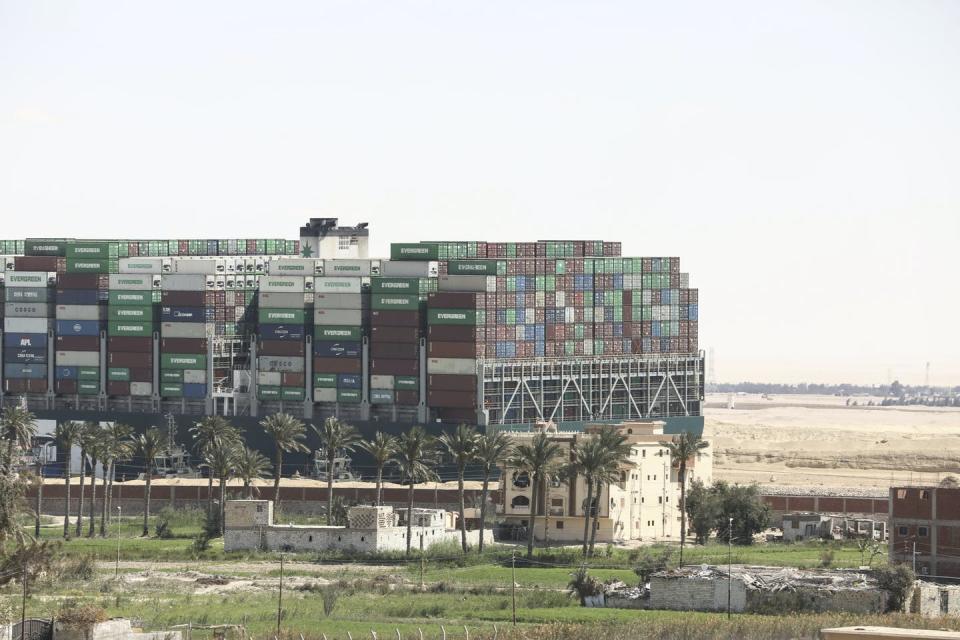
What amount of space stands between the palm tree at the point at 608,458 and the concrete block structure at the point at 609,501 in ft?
6.53

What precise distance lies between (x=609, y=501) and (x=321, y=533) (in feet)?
71.9

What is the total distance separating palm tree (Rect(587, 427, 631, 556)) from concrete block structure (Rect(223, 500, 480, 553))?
35.3 feet

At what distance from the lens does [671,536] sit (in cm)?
16325

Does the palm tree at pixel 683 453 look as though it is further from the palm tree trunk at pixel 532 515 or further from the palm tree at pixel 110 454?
the palm tree at pixel 110 454

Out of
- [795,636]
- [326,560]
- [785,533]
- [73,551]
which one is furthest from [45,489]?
[795,636]

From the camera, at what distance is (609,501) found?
15375 cm

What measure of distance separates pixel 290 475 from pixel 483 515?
176 feet

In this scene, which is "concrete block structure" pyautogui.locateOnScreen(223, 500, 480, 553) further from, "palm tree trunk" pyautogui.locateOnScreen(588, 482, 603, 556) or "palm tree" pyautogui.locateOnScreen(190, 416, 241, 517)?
"palm tree" pyautogui.locateOnScreen(190, 416, 241, 517)

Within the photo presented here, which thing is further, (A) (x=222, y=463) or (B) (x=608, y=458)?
(A) (x=222, y=463)

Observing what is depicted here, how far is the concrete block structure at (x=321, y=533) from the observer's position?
5674 inches

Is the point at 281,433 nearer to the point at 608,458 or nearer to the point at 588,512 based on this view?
the point at 588,512

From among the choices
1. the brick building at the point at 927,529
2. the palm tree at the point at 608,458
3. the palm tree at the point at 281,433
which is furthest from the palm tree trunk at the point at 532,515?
the palm tree at the point at 281,433

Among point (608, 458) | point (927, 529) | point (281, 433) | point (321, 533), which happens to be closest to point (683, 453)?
point (608, 458)

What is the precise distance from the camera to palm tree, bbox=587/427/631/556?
A: 141 m
